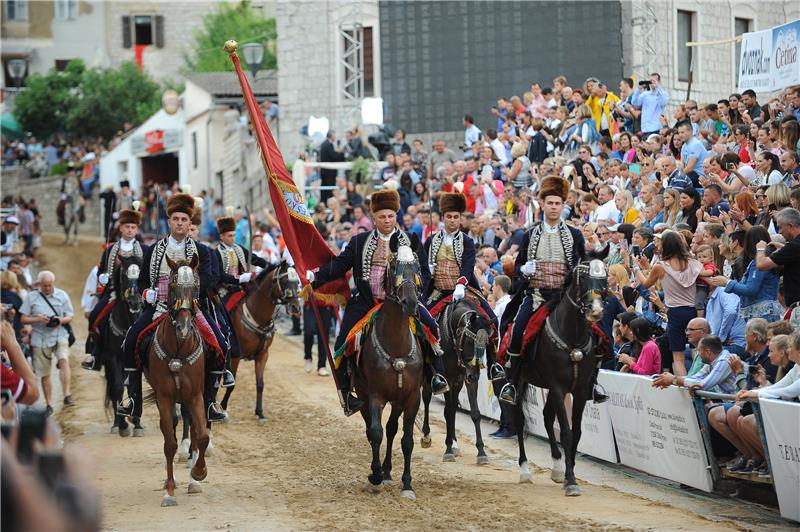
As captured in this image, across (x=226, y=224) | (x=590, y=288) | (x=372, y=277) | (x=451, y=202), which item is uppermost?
(x=451, y=202)

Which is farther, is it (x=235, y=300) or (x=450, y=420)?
(x=235, y=300)

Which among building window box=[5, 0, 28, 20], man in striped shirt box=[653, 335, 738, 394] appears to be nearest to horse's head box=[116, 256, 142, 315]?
man in striped shirt box=[653, 335, 738, 394]

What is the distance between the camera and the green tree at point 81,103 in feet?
201

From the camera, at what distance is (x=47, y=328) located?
781 inches

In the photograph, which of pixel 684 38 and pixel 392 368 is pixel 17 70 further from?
pixel 392 368

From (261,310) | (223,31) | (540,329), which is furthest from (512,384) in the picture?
(223,31)

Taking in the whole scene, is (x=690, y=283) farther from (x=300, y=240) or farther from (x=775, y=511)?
(x=300, y=240)

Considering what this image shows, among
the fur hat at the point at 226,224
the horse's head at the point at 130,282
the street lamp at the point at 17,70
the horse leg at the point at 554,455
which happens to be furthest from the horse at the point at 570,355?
the street lamp at the point at 17,70

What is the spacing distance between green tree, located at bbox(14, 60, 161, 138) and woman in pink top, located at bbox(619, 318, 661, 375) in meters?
50.8

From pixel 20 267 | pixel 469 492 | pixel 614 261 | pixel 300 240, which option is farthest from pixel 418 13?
pixel 469 492

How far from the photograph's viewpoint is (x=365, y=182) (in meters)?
31.5

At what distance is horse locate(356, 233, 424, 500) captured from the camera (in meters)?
12.1

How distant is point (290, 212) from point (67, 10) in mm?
62438

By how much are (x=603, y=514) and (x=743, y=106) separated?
9.27m
